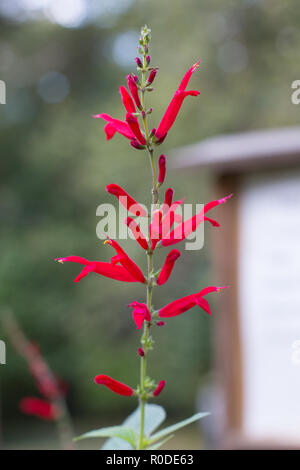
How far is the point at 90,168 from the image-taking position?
611 centimetres

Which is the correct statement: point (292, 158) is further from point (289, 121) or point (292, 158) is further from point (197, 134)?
point (197, 134)

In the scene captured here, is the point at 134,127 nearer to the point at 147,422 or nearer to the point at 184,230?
the point at 184,230

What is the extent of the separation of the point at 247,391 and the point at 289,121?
11.4 ft

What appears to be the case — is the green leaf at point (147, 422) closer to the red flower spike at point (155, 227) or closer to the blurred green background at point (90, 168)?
the red flower spike at point (155, 227)

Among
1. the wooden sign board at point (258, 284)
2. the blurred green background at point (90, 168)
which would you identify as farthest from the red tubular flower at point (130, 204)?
the blurred green background at point (90, 168)

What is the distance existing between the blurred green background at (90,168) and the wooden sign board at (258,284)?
3364 millimetres

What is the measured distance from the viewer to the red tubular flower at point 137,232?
40 cm

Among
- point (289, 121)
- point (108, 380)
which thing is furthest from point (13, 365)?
point (108, 380)

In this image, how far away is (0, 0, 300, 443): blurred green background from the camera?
567 cm

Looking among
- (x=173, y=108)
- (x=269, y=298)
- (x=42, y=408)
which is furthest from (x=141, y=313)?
(x=269, y=298)

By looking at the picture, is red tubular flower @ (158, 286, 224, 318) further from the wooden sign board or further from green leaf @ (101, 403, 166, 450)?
the wooden sign board

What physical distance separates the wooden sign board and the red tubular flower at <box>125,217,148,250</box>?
1786 mm

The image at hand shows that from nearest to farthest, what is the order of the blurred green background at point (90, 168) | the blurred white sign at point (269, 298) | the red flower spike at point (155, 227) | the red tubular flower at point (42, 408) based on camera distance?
1. the red flower spike at point (155, 227)
2. the red tubular flower at point (42, 408)
3. the blurred white sign at point (269, 298)
4. the blurred green background at point (90, 168)

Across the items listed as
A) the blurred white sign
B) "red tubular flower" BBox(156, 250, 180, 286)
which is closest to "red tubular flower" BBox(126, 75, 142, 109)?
"red tubular flower" BBox(156, 250, 180, 286)
